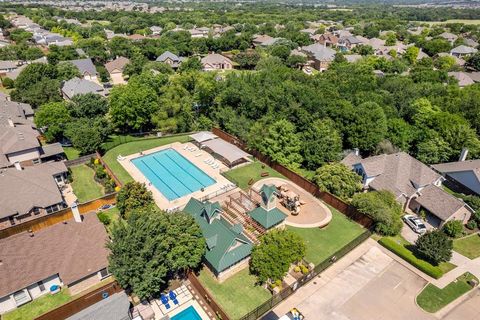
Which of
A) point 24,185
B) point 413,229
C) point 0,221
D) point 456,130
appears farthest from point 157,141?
point 456,130

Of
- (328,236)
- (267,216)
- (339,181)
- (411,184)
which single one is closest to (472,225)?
(411,184)

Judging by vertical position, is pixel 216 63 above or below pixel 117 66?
below

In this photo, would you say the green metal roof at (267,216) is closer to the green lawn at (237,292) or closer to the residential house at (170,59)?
the green lawn at (237,292)

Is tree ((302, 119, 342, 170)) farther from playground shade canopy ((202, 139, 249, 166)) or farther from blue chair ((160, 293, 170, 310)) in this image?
blue chair ((160, 293, 170, 310))

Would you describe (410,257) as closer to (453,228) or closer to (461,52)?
(453,228)

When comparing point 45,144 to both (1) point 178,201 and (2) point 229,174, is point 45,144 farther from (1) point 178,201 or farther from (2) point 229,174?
(2) point 229,174

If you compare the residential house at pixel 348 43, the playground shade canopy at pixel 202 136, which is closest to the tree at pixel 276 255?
the playground shade canopy at pixel 202 136
